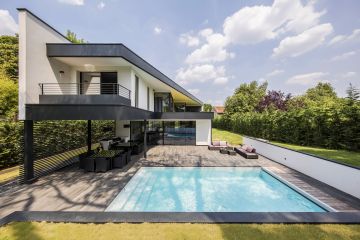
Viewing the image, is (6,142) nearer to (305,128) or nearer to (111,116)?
(111,116)

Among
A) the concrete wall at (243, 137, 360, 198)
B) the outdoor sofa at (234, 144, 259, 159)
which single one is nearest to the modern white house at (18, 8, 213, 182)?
the outdoor sofa at (234, 144, 259, 159)

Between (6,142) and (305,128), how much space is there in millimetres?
21696

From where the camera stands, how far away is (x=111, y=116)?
7363mm

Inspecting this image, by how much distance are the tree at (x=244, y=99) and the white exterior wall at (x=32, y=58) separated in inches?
1467

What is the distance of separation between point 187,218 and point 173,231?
576 millimetres

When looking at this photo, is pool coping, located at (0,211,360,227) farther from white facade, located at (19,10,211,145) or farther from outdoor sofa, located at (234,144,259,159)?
outdoor sofa, located at (234,144,259,159)

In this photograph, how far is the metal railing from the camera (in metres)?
8.60

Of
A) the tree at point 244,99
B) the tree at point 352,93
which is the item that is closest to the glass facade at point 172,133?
the tree at point 352,93

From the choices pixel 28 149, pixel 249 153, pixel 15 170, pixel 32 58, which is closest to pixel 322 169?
pixel 249 153

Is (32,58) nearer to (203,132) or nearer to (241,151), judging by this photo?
(241,151)

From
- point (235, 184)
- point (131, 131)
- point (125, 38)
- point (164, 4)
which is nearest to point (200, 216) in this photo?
point (235, 184)

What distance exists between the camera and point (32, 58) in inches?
293

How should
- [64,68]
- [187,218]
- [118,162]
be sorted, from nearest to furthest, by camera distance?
[187,218] → [64,68] → [118,162]

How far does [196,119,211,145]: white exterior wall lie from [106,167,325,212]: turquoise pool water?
25.3 ft
